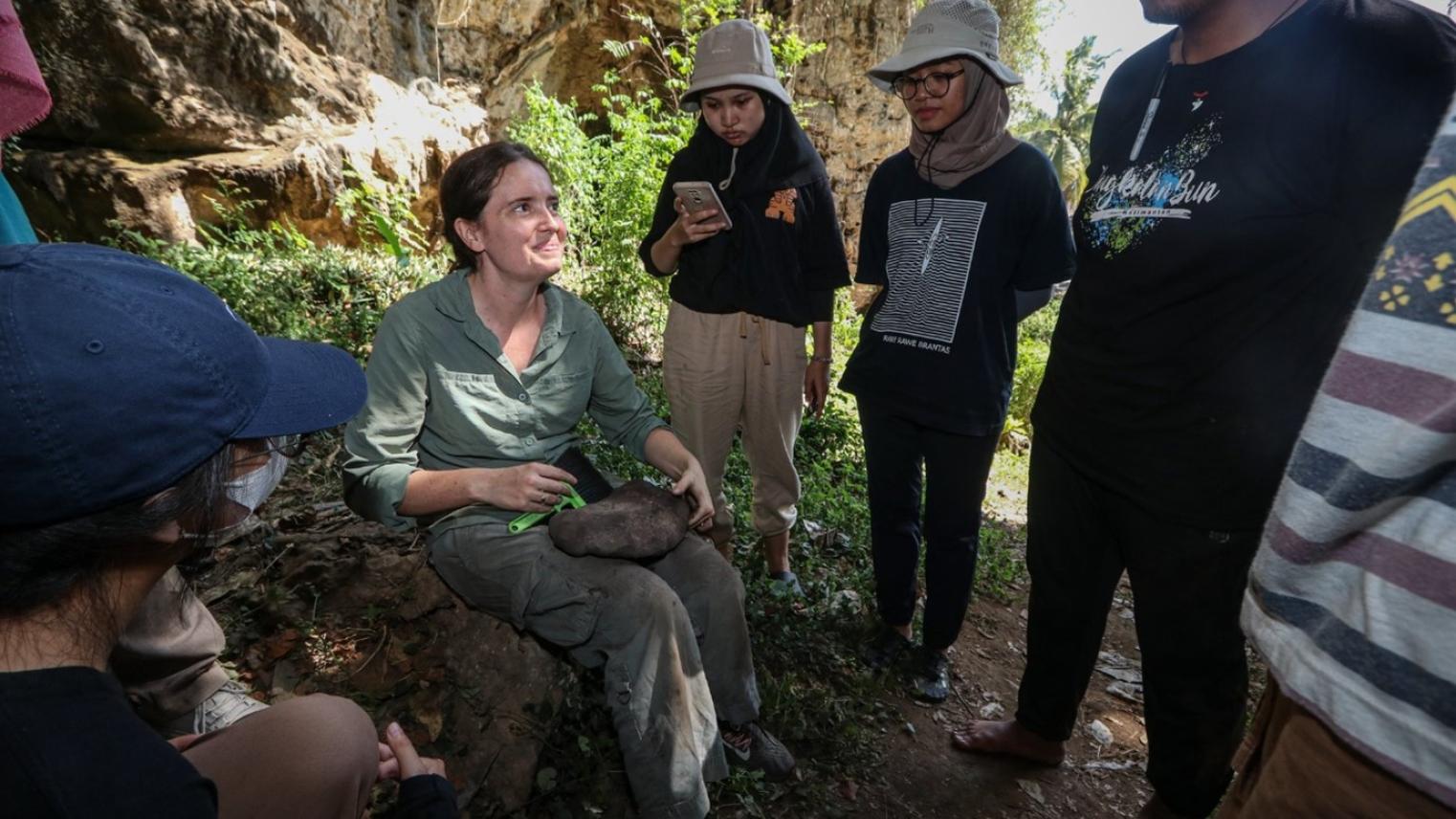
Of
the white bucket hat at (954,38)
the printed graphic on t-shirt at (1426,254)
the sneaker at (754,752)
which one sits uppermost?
the white bucket hat at (954,38)

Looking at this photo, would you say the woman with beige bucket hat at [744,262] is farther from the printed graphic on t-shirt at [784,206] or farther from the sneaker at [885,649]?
the sneaker at [885,649]

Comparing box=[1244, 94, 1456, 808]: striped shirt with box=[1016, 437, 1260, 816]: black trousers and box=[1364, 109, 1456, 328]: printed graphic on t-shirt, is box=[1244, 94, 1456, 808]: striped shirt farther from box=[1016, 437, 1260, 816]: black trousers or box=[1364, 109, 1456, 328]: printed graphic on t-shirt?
box=[1016, 437, 1260, 816]: black trousers

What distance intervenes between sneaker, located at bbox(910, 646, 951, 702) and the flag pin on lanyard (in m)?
2.21

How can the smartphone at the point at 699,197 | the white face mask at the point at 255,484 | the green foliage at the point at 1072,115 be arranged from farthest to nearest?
the green foliage at the point at 1072,115
the smartphone at the point at 699,197
the white face mask at the point at 255,484

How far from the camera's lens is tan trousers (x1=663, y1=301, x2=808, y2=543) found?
10.4 feet

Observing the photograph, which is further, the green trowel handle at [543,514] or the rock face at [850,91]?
the rock face at [850,91]

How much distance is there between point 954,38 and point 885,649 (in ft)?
8.61

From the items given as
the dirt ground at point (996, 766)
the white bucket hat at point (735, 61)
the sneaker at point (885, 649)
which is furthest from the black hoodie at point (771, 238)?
the dirt ground at point (996, 766)

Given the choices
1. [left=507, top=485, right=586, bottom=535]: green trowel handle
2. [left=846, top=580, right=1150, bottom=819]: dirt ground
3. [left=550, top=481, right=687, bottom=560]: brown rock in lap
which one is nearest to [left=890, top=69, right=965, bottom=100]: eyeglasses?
[left=550, top=481, right=687, bottom=560]: brown rock in lap

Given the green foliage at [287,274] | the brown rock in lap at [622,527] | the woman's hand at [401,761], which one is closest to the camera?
the woman's hand at [401,761]

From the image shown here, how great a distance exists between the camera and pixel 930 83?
8.58 feet

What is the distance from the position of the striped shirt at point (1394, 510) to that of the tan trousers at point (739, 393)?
2.44 metres

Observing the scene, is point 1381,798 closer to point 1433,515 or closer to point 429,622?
point 1433,515

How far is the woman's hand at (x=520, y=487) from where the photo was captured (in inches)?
78.6
